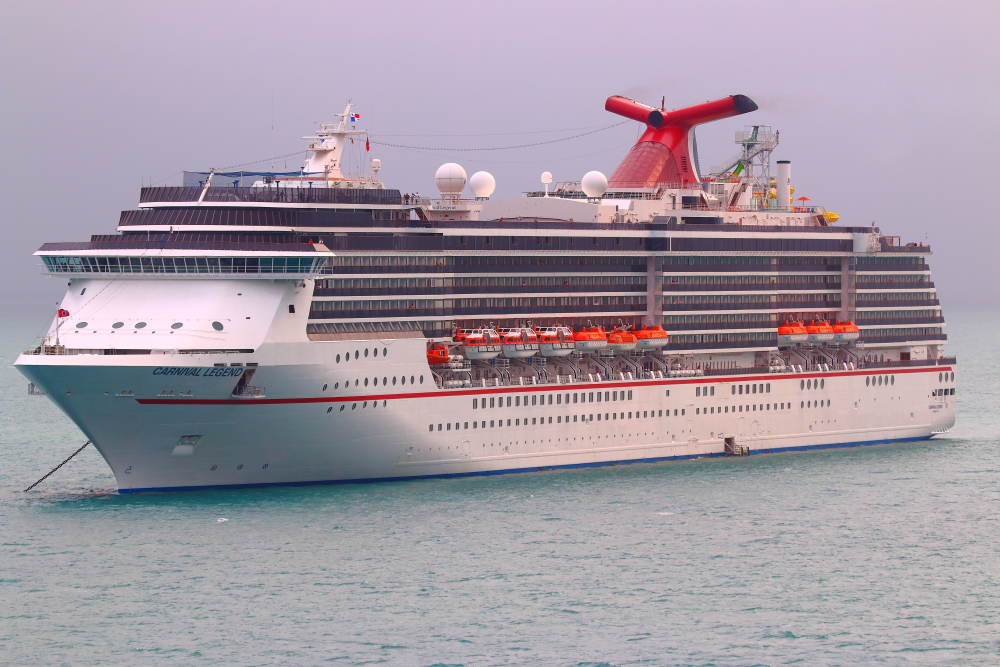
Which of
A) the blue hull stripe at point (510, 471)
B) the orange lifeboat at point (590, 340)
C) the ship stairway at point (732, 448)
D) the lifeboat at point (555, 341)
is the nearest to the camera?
the blue hull stripe at point (510, 471)

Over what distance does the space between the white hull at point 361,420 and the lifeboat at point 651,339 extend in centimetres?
162

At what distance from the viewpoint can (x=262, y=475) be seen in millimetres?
44719

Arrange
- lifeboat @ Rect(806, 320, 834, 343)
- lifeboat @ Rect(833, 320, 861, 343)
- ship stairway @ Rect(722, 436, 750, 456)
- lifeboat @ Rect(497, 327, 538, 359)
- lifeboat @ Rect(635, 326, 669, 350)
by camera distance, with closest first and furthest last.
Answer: lifeboat @ Rect(497, 327, 538, 359), lifeboat @ Rect(635, 326, 669, 350), ship stairway @ Rect(722, 436, 750, 456), lifeboat @ Rect(806, 320, 834, 343), lifeboat @ Rect(833, 320, 861, 343)

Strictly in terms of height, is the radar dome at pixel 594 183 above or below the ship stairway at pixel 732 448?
above

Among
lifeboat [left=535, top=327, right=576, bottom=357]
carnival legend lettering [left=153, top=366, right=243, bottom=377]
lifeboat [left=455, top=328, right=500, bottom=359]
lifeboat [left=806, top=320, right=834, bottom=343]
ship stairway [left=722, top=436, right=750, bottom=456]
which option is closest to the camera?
carnival legend lettering [left=153, top=366, right=243, bottom=377]

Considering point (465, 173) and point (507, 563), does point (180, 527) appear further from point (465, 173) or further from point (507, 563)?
point (465, 173)

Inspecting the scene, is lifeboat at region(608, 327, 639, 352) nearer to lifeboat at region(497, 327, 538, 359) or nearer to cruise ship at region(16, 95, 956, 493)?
cruise ship at region(16, 95, 956, 493)

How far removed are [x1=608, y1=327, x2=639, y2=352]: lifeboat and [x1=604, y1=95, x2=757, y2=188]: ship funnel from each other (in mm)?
9086

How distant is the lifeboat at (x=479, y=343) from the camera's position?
49.2 meters

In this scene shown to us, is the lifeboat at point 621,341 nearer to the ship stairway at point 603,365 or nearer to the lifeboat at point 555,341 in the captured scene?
the ship stairway at point 603,365

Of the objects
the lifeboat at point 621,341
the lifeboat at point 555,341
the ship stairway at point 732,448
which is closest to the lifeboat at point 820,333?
the ship stairway at point 732,448

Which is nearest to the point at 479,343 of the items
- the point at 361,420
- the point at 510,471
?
the point at 510,471

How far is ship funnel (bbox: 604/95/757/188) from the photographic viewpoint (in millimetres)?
60375

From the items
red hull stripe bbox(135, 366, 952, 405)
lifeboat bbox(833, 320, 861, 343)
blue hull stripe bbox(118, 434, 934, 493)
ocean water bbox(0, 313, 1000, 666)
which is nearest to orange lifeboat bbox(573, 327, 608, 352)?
red hull stripe bbox(135, 366, 952, 405)
